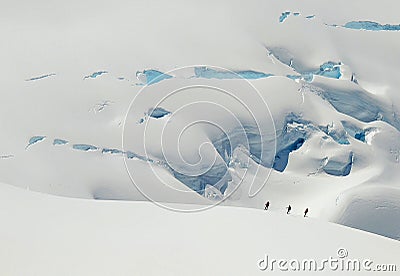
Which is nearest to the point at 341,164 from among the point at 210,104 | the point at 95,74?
the point at 210,104

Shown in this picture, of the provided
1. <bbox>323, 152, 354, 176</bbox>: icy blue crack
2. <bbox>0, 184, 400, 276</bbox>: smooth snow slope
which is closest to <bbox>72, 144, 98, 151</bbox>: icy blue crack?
<bbox>323, 152, 354, 176</bbox>: icy blue crack

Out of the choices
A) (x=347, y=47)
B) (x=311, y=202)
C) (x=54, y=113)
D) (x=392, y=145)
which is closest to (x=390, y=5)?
(x=347, y=47)

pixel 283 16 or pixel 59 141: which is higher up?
pixel 283 16

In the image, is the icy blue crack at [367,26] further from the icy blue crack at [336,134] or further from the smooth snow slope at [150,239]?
the smooth snow slope at [150,239]

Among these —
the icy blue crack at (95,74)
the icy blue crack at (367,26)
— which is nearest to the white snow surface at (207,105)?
the icy blue crack at (95,74)

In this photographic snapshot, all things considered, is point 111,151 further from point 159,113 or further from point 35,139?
point 35,139

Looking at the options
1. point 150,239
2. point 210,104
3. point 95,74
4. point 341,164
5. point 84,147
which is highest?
point 150,239

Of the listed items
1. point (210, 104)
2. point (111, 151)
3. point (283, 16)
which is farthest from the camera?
point (283, 16)
